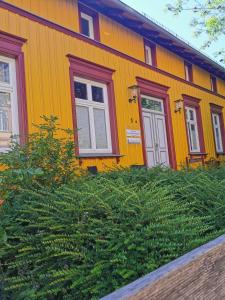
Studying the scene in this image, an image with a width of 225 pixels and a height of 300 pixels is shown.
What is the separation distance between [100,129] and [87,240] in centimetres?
680

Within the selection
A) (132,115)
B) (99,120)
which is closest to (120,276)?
(99,120)

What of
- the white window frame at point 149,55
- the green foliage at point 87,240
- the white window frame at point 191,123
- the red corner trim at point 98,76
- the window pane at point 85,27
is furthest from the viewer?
the white window frame at point 191,123

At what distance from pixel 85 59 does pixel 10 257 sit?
6.75m

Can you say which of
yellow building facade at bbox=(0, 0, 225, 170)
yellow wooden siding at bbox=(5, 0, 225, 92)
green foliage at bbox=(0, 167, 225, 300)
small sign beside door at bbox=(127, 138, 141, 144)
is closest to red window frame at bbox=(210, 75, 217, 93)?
yellow wooden siding at bbox=(5, 0, 225, 92)

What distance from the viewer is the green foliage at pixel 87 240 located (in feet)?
7.94

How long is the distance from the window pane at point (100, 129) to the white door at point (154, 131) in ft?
7.20

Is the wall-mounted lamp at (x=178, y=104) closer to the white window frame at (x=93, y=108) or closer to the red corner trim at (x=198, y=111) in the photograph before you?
the red corner trim at (x=198, y=111)

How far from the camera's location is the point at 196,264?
188cm

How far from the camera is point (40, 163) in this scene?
423 centimetres

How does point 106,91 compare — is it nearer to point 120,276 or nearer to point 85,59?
point 85,59

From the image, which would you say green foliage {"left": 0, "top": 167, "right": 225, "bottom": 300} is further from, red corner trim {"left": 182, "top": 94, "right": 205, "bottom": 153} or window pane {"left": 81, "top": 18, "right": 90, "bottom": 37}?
red corner trim {"left": 182, "top": 94, "right": 205, "bottom": 153}

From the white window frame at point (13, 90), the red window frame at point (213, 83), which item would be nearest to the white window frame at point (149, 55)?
the red window frame at point (213, 83)

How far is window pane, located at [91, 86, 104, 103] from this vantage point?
9.40 metres

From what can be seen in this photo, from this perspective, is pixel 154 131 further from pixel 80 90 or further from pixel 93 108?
pixel 80 90
